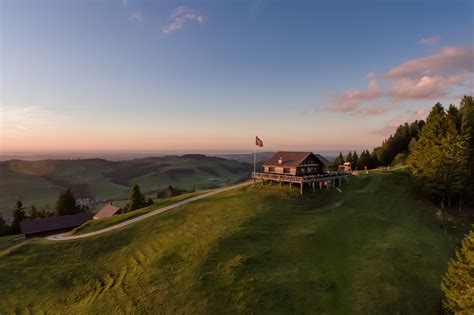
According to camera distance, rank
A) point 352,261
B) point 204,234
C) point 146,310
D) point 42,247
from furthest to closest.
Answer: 1. point 42,247
2. point 204,234
3. point 352,261
4. point 146,310

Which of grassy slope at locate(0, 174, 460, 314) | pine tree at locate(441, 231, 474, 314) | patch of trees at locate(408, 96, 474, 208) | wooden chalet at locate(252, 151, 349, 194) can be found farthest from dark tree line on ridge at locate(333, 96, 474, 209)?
pine tree at locate(441, 231, 474, 314)

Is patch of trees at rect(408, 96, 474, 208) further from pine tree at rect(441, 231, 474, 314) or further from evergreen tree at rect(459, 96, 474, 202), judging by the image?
pine tree at rect(441, 231, 474, 314)

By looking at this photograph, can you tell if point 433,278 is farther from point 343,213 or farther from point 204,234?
point 204,234

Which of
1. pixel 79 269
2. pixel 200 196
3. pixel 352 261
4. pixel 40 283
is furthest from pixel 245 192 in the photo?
pixel 40 283

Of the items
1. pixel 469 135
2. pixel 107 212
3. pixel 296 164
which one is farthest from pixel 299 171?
pixel 107 212

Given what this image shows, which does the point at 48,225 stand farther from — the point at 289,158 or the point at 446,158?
the point at 446,158

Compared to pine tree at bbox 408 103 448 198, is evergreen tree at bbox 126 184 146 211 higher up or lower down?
lower down

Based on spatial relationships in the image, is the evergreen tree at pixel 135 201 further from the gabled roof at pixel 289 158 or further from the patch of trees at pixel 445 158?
the patch of trees at pixel 445 158
